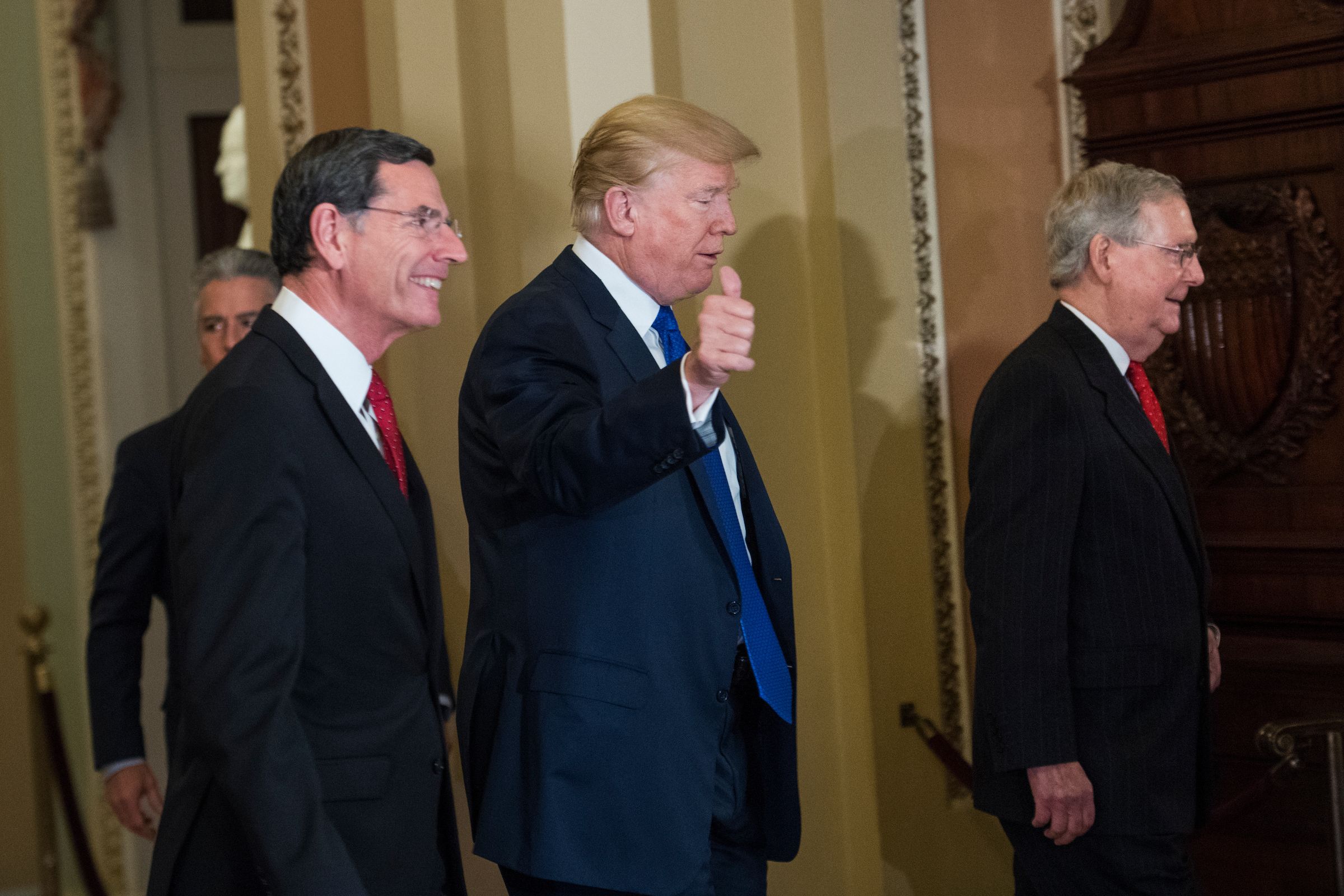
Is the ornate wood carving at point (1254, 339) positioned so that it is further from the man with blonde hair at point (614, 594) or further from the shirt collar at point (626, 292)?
the shirt collar at point (626, 292)

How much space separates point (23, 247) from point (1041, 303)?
14.2 ft

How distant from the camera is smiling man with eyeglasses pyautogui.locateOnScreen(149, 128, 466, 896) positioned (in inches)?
62.2

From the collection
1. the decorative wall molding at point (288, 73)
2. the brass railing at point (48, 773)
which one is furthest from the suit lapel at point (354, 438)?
the brass railing at point (48, 773)

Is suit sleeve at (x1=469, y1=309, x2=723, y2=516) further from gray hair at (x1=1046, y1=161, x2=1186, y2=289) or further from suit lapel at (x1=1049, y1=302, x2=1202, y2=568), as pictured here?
gray hair at (x1=1046, y1=161, x2=1186, y2=289)

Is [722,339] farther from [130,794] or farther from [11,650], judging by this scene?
[11,650]

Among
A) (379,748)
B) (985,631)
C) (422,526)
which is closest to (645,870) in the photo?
(379,748)

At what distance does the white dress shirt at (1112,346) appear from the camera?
2.63m

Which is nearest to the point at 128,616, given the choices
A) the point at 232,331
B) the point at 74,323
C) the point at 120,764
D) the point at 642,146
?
the point at 120,764

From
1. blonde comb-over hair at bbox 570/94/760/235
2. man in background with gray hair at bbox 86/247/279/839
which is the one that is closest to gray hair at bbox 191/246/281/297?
man in background with gray hair at bbox 86/247/279/839

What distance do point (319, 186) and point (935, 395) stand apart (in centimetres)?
232

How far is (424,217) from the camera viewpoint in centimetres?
202

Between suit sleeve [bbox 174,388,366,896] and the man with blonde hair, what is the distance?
378mm

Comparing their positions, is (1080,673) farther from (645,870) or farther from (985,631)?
(645,870)

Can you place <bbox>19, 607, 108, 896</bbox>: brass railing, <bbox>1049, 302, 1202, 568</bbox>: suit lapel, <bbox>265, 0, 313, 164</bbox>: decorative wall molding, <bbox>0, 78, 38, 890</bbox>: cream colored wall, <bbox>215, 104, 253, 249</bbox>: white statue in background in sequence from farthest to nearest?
1. <bbox>0, 78, 38, 890</bbox>: cream colored wall
2. <bbox>215, 104, 253, 249</bbox>: white statue in background
3. <bbox>19, 607, 108, 896</bbox>: brass railing
4. <bbox>265, 0, 313, 164</bbox>: decorative wall molding
5. <bbox>1049, 302, 1202, 568</bbox>: suit lapel
